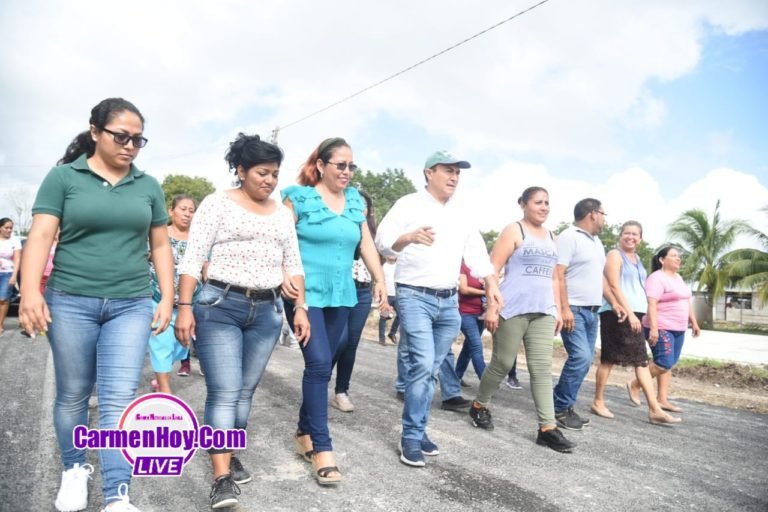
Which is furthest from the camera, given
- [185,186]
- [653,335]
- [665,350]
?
[185,186]

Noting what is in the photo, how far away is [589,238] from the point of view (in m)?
5.34

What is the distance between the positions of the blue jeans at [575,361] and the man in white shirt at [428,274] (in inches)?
52.8

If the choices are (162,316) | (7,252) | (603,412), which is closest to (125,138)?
(162,316)

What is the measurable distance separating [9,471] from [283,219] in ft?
7.10

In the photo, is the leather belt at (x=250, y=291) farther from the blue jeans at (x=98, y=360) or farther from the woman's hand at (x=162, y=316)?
the blue jeans at (x=98, y=360)

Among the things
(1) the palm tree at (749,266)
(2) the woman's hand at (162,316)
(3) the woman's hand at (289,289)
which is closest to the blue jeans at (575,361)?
(3) the woman's hand at (289,289)

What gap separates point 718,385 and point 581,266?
5161mm

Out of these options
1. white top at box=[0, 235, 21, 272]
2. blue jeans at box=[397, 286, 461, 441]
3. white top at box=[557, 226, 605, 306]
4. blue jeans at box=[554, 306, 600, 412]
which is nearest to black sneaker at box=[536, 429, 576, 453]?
blue jeans at box=[554, 306, 600, 412]

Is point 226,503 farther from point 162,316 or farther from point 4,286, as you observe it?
point 4,286

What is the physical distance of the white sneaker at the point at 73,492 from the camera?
9.05 feet

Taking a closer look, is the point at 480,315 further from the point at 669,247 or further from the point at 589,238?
the point at 669,247

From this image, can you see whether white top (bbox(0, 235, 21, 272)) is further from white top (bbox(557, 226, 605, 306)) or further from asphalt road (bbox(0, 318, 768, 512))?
white top (bbox(557, 226, 605, 306))

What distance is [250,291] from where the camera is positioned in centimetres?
309

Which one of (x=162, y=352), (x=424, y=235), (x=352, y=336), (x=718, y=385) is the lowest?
(x=718, y=385)
